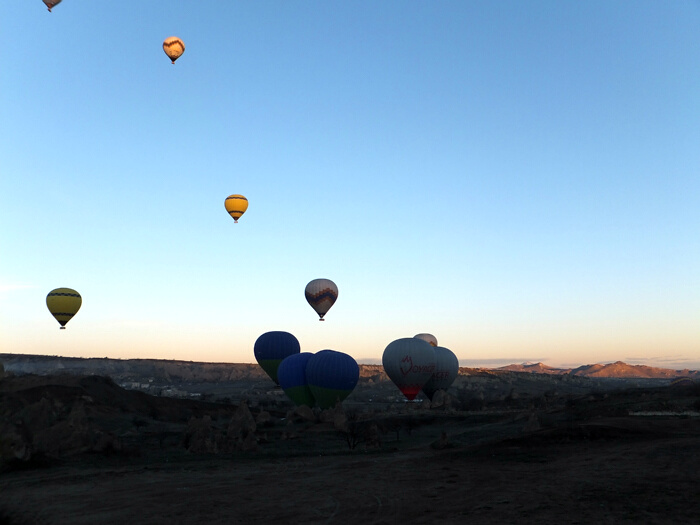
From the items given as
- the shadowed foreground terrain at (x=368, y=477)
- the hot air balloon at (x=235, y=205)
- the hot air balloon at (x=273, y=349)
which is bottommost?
the shadowed foreground terrain at (x=368, y=477)

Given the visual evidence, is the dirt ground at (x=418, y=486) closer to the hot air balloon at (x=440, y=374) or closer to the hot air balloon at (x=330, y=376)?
the hot air balloon at (x=330, y=376)

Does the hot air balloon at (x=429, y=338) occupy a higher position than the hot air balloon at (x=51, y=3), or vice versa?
the hot air balloon at (x=51, y=3)

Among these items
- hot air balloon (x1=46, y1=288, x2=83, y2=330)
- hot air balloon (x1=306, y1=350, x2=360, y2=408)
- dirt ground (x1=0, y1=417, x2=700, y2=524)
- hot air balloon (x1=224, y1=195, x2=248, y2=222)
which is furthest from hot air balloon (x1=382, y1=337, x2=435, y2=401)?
dirt ground (x1=0, y1=417, x2=700, y2=524)

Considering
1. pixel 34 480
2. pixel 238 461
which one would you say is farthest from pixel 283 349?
pixel 34 480

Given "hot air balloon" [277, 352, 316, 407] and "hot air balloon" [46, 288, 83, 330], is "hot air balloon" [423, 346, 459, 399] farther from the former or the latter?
"hot air balloon" [46, 288, 83, 330]

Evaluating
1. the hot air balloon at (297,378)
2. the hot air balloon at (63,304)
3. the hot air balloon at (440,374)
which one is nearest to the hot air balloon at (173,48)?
the hot air balloon at (63,304)

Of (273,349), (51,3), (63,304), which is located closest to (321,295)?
(273,349)

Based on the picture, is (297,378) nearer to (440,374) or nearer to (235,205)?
(235,205)
